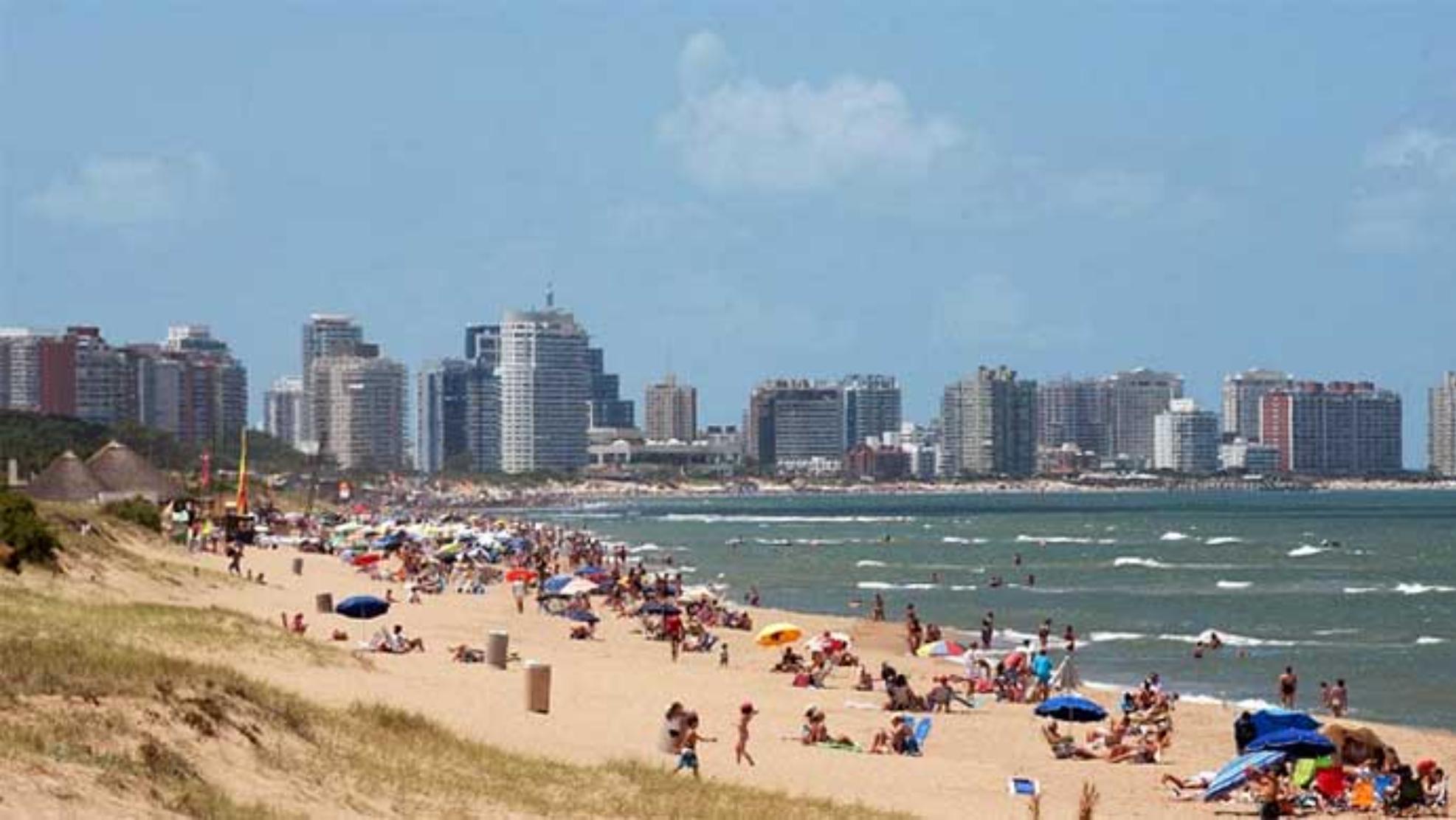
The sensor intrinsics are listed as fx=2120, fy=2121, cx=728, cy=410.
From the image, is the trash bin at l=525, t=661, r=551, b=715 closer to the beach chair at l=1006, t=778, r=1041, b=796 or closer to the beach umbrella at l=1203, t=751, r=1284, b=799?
the beach chair at l=1006, t=778, r=1041, b=796

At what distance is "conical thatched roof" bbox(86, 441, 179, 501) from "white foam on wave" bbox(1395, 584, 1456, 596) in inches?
1588

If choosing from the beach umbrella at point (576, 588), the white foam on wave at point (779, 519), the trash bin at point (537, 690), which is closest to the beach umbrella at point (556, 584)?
the beach umbrella at point (576, 588)

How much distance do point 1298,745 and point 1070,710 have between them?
4498 mm

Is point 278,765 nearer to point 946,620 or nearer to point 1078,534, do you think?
point 946,620

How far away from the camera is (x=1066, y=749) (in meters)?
24.7

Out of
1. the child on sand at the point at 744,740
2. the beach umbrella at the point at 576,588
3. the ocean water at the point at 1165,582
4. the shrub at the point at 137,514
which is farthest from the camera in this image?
the shrub at the point at 137,514

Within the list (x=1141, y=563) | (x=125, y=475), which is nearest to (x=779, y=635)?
(x=125, y=475)

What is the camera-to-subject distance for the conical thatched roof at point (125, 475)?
70750mm

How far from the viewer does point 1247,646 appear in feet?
138

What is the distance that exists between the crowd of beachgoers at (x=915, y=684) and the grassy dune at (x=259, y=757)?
2.20 metres

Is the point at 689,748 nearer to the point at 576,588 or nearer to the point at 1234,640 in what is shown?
the point at 1234,640

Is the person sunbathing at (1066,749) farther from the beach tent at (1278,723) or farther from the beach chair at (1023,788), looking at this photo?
the beach chair at (1023,788)

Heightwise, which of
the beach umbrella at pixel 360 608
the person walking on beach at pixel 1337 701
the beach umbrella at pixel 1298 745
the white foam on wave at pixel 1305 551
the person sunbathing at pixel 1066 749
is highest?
the beach umbrella at pixel 360 608

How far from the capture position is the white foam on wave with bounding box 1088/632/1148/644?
43.2 meters
